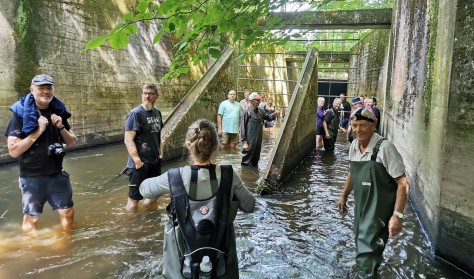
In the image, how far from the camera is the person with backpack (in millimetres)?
2232

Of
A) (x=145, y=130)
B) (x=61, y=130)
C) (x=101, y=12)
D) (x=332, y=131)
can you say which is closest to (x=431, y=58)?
(x=145, y=130)

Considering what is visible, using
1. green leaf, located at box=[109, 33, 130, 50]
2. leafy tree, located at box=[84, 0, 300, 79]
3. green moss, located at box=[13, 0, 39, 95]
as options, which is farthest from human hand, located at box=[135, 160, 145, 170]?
green moss, located at box=[13, 0, 39, 95]

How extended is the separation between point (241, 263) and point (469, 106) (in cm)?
300

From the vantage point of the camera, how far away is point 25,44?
8828 millimetres

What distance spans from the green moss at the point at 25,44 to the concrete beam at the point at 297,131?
6.48 m

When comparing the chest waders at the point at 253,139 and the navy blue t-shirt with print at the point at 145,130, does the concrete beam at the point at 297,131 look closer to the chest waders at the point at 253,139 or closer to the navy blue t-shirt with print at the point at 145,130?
the chest waders at the point at 253,139

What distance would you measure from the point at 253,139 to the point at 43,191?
518 centimetres

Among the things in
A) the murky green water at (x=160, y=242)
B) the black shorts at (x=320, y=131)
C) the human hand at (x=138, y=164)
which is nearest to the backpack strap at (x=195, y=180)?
the murky green water at (x=160, y=242)

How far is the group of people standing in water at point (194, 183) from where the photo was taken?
2.25m

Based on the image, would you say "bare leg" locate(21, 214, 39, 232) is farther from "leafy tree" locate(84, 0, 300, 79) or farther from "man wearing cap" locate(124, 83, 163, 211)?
"leafy tree" locate(84, 0, 300, 79)

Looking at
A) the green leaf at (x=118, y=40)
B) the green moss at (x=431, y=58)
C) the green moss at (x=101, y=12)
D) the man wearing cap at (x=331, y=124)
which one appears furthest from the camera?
the man wearing cap at (x=331, y=124)

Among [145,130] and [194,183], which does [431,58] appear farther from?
[194,183]

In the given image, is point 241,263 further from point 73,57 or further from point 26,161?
point 73,57

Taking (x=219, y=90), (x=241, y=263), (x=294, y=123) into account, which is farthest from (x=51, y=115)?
(x=219, y=90)
